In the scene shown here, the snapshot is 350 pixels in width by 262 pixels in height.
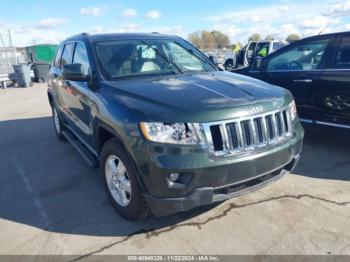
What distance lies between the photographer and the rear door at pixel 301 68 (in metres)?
5.16

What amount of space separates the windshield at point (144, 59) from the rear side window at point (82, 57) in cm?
20

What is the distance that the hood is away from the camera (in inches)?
115

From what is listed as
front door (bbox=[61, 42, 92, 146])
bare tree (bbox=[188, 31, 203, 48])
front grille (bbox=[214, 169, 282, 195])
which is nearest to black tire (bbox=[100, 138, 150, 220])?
front grille (bbox=[214, 169, 282, 195])

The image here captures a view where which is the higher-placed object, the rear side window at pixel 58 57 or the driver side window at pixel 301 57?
the rear side window at pixel 58 57

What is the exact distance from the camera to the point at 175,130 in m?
2.80

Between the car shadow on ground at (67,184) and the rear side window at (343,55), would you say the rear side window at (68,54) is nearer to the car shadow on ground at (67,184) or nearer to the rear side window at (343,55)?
the car shadow on ground at (67,184)

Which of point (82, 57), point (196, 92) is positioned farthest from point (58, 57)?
point (196, 92)

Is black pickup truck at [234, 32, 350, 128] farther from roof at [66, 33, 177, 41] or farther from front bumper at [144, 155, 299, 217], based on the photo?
front bumper at [144, 155, 299, 217]

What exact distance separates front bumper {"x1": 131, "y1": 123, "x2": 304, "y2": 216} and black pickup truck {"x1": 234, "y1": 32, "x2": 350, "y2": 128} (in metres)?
2.42

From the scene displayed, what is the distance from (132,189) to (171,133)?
2.25 ft

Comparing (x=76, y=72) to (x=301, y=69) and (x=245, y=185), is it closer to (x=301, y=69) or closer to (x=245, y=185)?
(x=245, y=185)

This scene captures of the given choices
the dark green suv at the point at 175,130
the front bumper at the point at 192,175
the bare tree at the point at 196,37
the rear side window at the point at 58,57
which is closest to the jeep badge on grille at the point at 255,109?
the dark green suv at the point at 175,130

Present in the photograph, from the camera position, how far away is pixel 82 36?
4551 millimetres

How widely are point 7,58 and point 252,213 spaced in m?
19.4
